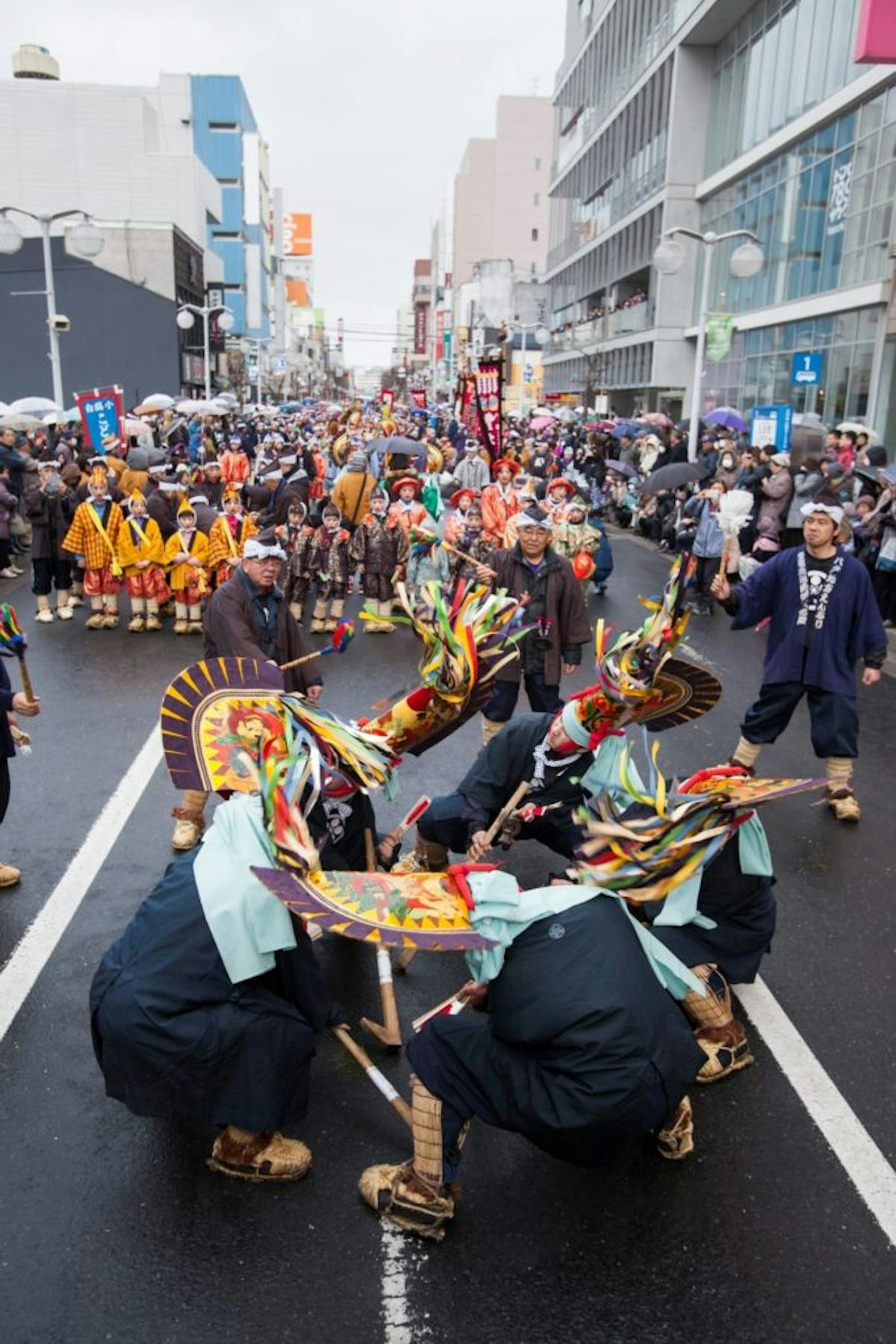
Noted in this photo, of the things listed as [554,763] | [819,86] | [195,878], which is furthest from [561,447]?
[195,878]

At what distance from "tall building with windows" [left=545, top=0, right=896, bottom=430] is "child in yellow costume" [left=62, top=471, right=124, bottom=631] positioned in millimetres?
15572

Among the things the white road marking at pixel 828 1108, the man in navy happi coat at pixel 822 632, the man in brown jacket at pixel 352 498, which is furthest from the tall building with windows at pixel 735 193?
the white road marking at pixel 828 1108

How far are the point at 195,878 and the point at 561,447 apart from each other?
2396cm

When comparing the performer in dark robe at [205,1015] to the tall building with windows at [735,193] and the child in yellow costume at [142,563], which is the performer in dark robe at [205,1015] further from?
the tall building with windows at [735,193]

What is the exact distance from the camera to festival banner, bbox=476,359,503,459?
19.3 metres

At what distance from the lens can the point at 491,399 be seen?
1961cm

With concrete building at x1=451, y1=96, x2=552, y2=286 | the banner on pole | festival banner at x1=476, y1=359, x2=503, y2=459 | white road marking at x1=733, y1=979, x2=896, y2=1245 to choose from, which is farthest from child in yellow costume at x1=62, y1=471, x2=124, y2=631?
concrete building at x1=451, y1=96, x2=552, y2=286

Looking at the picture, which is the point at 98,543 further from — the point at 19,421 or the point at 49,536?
the point at 19,421

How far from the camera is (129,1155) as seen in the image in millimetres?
3551

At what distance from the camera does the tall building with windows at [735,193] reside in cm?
2116

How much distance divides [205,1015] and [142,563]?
8879 mm

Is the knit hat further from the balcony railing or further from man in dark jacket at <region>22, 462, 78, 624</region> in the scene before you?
the balcony railing

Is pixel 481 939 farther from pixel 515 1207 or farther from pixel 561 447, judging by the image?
pixel 561 447

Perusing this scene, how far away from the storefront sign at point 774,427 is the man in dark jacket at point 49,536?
34.5ft
